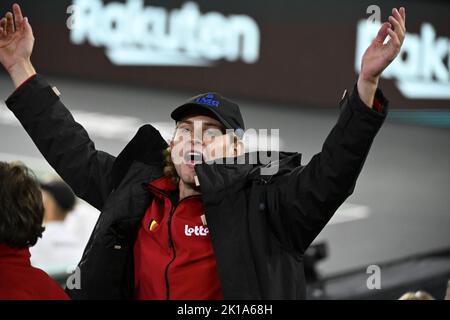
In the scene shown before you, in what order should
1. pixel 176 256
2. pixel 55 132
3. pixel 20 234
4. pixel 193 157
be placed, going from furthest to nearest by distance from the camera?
pixel 55 132, pixel 193 157, pixel 176 256, pixel 20 234

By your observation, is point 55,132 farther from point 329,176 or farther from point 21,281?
point 329,176

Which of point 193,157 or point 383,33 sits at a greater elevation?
point 383,33

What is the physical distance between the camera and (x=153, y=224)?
6.97ft

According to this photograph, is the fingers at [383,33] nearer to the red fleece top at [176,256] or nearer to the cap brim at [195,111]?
the cap brim at [195,111]

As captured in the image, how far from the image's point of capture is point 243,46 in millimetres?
6223

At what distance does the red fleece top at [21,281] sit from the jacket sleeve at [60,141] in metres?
0.42

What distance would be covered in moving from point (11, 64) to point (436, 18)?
5.22m

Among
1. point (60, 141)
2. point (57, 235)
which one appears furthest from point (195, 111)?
point (57, 235)

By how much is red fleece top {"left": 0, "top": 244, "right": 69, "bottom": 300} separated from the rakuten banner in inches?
151

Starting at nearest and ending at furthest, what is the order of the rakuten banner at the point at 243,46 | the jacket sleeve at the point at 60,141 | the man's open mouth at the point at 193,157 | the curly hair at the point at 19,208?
the curly hair at the point at 19,208
the man's open mouth at the point at 193,157
the jacket sleeve at the point at 60,141
the rakuten banner at the point at 243,46

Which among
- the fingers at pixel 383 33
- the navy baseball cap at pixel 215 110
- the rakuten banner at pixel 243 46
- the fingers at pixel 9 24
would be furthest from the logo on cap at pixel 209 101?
the rakuten banner at pixel 243 46

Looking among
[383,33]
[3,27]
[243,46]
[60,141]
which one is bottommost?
[60,141]

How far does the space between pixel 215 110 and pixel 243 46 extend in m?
4.12

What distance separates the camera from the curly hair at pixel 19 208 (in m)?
1.84
